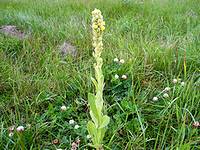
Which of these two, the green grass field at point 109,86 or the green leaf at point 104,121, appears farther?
the green grass field at point 109,86

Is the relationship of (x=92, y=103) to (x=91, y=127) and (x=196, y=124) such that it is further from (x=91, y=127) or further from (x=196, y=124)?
(x=196, y=124)

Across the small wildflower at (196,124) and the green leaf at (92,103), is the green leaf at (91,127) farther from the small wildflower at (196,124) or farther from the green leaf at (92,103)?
the small wildflower at (196,124)

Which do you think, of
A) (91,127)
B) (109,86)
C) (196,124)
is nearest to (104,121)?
(91,127)

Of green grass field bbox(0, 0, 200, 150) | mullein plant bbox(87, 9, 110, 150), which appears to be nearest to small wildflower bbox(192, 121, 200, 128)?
green grass field bbox(0, 0, 200, 150)

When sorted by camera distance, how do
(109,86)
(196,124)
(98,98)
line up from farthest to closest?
(109,86)
(196,124)
(98,98)

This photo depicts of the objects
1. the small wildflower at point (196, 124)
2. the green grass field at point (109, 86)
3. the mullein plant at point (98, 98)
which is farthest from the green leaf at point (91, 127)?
the small wildflower at point (196, 124)

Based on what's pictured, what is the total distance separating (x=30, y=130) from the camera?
2.11 m

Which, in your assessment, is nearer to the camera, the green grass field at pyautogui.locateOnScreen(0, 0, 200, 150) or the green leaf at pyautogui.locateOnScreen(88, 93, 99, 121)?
the green leaf at pyautogui.locateOnScreen(88, 93, 99, 121)

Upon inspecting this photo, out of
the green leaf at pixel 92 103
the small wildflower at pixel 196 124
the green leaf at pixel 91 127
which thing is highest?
the green leaf at pixel 92 103

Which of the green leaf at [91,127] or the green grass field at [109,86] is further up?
the green leaf at [91,127]

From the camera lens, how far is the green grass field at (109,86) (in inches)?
81.3

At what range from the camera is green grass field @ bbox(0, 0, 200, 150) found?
6.77 feet

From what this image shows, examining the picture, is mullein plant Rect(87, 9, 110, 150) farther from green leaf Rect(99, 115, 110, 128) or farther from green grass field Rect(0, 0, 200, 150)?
green grass field Rect(0, 0, 200, 150)

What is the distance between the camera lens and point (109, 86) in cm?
259
